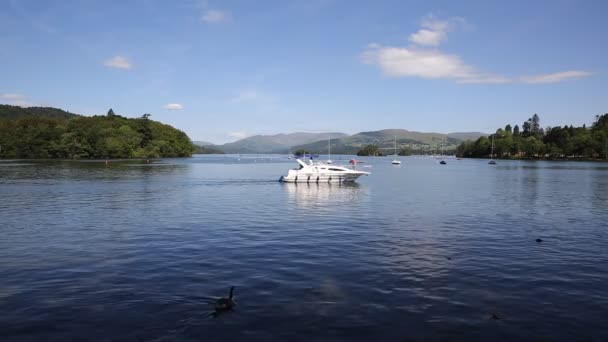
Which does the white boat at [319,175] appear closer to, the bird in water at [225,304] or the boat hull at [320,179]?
the boat hull at [320,179]

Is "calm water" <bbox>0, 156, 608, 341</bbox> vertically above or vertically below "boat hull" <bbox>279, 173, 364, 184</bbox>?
below

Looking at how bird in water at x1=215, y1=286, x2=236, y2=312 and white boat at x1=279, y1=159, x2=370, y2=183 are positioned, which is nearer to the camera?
bird in water at x1=215, y1=286, x2=236, y2=312

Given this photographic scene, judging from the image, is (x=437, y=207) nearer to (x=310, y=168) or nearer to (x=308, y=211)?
(x=308, y=211)

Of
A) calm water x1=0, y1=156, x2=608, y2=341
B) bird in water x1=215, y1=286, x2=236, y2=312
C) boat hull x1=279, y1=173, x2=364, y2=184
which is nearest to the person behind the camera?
calm water x1=0, y1=156, x2=608, y2=341

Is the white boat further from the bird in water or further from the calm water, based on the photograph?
the bird in water

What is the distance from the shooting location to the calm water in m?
13.4

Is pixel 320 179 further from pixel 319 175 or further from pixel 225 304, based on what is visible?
pixel 225 304

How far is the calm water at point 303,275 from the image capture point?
13.4 m

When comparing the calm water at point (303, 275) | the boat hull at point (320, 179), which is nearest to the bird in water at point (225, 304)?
the calm water at point (303, 275)

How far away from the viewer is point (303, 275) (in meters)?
19.1

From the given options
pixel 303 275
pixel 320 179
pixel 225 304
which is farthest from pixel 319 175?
pixel 225 304

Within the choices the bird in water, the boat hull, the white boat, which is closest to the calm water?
the bird in water

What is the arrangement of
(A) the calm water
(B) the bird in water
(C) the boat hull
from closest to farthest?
(A) the calm water < (B) the bird in water < (C) the boat hull

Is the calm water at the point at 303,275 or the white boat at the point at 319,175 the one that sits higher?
the white boat at the point at 319,175
